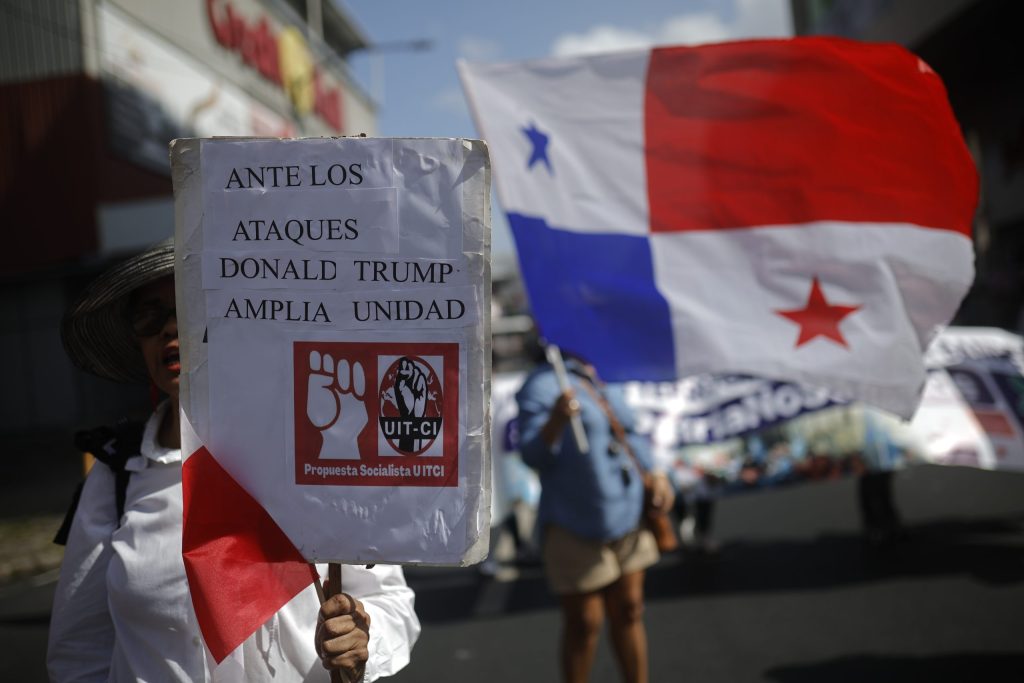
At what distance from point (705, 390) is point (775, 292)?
9.26 ft

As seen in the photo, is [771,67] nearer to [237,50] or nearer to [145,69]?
[145,69]

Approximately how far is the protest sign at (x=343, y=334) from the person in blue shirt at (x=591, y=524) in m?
1.78

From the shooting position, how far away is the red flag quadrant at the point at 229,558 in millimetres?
1558

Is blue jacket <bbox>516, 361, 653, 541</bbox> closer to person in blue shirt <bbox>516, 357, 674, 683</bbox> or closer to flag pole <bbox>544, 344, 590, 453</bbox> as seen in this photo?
person in blue shirt <bbox>516, 357, 674, 683</bbox>

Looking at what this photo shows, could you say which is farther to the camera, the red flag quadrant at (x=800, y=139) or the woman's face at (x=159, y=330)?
the red flag quadrant at (x=800, y=139)

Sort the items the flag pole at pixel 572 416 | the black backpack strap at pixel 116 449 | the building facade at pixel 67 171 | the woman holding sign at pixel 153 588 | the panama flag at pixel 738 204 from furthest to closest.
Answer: the building facade at pixel 67 171 < the flag pole at pixel 572 416 < the panama flag at pixel 738 204 < the black backpack strap at pixel 116 449 < the woman holding sign at pixel 153 588

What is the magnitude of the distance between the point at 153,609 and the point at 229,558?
273 millimetres

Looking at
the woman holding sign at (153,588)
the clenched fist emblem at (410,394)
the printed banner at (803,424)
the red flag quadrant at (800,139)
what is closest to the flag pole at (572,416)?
the red flag quadrant at (800,139)

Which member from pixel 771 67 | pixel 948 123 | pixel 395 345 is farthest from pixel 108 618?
pixel 948 123

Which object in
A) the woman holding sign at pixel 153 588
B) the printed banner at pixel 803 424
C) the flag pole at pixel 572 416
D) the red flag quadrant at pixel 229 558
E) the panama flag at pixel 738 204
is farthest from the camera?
the printed banner at pixel 803 424

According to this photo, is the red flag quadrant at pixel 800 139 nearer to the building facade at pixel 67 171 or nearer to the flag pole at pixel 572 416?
the flag pole at pixel 572 416

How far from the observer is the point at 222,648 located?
61.6 inches

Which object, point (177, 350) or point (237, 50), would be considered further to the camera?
point (237, 50)

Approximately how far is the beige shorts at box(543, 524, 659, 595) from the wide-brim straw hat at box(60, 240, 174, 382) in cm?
191
